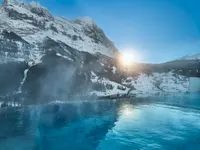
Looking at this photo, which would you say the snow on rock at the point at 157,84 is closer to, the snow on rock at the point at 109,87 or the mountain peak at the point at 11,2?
the snow on rock at the point at 109,87

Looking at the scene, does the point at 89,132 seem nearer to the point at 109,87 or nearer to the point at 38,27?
the point at 109,87

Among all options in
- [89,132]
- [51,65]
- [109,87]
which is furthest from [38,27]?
[89,132]

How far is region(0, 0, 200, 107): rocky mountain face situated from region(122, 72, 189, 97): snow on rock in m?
0.74

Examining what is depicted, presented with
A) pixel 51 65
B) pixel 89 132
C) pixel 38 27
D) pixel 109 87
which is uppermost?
pixel 38 27

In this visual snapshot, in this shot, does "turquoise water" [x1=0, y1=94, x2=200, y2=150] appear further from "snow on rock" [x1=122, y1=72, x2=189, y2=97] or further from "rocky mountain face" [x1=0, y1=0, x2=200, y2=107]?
"snow on rock" [x1=122, y1=72, x2=189, y2=97]

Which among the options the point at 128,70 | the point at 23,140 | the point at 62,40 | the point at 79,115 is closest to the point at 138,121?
the point at 79,115

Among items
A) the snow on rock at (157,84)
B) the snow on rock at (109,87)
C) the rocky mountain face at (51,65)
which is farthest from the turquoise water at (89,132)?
the snow on rock at (157,84)

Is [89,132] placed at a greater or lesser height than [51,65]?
lesser

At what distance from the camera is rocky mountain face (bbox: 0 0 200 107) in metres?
73.9

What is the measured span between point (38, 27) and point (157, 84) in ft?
290

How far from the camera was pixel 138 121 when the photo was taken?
2248 inches

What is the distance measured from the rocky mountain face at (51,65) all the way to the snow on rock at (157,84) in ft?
2.42

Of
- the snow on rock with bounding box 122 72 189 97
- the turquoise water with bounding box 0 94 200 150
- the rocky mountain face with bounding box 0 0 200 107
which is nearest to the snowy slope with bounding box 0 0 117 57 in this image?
the rocky mountain face with bounding box 0 0 200 107

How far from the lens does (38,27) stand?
102m
